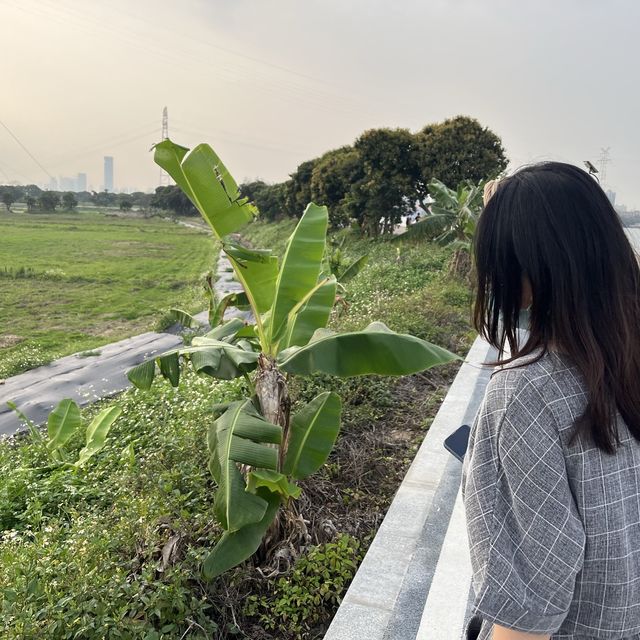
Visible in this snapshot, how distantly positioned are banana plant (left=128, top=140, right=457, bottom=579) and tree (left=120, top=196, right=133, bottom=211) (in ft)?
159

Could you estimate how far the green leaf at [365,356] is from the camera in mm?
2316

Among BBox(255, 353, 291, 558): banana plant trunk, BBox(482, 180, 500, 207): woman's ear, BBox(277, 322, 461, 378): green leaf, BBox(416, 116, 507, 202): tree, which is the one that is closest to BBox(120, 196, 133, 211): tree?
BBox(416, 116, 507, 202): tree

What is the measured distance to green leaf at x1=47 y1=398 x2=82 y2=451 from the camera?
4648 millimetres

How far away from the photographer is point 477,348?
5.57 meters

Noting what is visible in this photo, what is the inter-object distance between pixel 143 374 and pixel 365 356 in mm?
1227

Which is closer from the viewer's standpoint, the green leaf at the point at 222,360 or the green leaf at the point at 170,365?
the green leaf at the point at 222,360

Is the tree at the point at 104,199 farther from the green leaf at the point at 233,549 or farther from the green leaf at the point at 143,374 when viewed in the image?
the green leaf at the point at 233,549

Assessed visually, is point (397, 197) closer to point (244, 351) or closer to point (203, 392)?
point (203, 392)

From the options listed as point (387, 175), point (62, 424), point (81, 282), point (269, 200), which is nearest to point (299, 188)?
point (269, 200)

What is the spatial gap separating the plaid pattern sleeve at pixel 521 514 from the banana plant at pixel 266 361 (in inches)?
47.1

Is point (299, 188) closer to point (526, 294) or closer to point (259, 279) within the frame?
point (259, 279)

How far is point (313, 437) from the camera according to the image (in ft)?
8.27

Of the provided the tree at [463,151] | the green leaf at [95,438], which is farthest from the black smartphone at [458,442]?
the tree at [463,151]

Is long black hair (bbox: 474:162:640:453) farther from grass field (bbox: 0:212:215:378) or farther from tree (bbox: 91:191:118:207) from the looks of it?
tree (bbox: 91:191:118:207)
